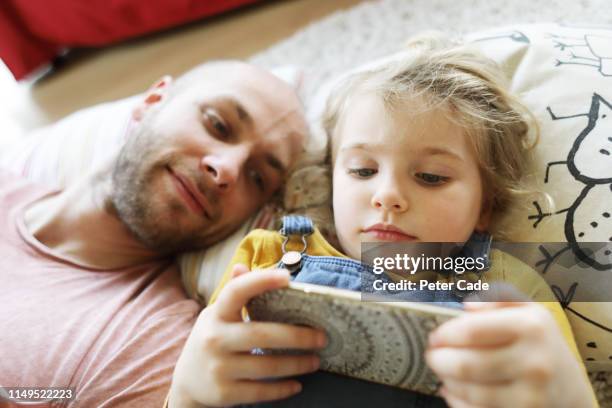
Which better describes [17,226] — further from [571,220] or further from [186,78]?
[571,220]

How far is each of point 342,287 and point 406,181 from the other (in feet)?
0.66

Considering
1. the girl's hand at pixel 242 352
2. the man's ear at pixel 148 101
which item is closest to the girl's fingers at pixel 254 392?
the girl's hand at pixel 242 352

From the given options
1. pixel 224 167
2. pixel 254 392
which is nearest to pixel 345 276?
pixel 254 392

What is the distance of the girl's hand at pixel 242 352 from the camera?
615mm

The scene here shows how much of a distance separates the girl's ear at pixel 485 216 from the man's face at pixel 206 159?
1.50ft

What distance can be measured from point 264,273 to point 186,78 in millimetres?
809

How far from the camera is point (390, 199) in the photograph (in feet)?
2.49

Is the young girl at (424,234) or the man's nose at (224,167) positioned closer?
the young girl at (424,234)

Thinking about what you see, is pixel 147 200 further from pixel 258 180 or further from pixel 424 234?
pixel 424 234

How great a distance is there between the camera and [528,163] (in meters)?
0.94

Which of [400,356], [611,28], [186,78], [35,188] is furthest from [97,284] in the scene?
[611,28]

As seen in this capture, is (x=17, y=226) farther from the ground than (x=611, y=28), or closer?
farther from the ground

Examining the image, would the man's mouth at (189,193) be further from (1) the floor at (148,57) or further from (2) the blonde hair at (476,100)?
(1) the floor at (148,57)

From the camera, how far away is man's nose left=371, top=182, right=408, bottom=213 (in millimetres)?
761
